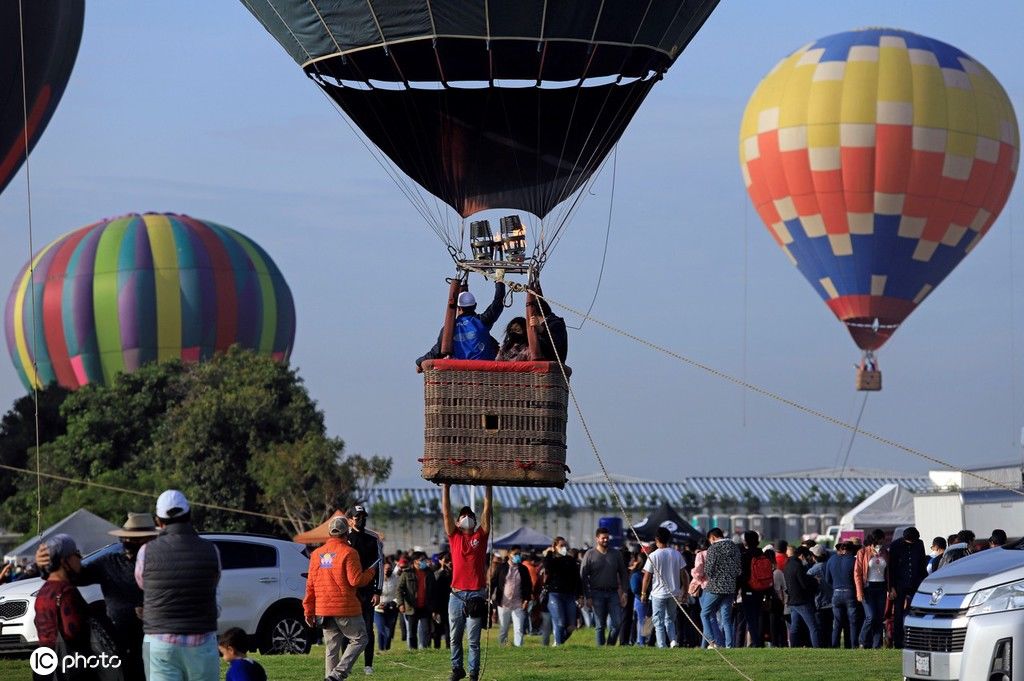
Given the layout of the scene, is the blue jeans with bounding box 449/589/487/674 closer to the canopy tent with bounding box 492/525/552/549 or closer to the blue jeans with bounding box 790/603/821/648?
the blue jeans with bounding box 790/603/821/648

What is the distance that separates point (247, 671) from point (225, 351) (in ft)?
182

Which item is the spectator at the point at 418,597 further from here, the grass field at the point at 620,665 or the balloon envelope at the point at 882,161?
the balloon envelope at the point at 882,161

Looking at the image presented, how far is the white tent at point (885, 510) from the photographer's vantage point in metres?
40.3

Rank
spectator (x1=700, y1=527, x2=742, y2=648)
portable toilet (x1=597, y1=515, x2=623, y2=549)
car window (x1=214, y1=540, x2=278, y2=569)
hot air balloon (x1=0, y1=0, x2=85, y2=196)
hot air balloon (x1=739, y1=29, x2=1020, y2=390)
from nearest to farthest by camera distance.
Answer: spectator (x1=700, y1=527, x2=742, y2=648) → car window (x1=214, y1=540, x2=278, y2=569) → hot air balloon (x1=0, y1=0, x2=85, y2=196) → portable toilet (x1=597, y1=515, x2=623, y2=549) → hot air balloon (x1=739, y1=29, x2=1020, y2=390)

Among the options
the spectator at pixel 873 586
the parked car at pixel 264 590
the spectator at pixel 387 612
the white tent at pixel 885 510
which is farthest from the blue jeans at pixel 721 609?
the white tent at pixel 885 510

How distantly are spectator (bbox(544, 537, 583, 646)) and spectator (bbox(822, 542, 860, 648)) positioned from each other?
284 centimetres

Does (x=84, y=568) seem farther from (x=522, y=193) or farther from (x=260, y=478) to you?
(x=260, y=478)

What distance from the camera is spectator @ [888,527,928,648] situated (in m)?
18.0

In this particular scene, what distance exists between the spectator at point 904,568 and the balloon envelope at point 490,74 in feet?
15.8

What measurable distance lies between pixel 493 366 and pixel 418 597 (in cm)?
943

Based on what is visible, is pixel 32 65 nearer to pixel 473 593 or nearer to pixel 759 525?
pixel 473 593

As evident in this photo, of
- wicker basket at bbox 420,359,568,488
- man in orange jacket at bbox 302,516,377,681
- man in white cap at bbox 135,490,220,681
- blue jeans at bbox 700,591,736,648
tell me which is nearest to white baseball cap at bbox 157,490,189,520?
man in white cap at bbox 135,490,220,681

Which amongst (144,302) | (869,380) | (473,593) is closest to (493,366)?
(473,593)

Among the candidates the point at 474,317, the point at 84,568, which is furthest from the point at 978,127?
the point at 84,568
